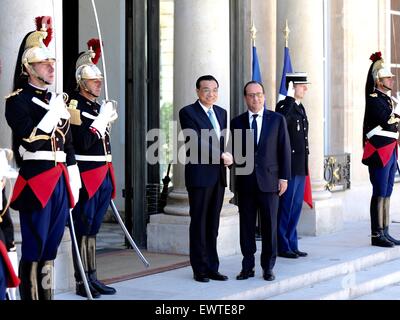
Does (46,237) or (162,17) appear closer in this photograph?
(46,237)

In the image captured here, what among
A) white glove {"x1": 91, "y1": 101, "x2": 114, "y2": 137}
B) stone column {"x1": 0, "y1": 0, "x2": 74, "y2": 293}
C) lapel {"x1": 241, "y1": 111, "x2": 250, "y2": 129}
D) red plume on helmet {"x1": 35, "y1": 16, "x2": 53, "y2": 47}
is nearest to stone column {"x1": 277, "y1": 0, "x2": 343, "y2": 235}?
lapel {"x1": 241, "y1": 111, "x2": 250, "y2": 129}

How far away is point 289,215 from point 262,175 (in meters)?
1.45

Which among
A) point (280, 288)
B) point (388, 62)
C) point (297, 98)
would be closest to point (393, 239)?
point (297, 98)

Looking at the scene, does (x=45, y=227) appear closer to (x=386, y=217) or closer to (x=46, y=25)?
(x=46, y=25)

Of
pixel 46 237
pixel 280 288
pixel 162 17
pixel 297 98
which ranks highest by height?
pixel 162 17

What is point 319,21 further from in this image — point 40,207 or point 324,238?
point 40,207

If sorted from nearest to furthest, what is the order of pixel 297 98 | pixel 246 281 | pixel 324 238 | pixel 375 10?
1. pixel 246 281
2. pixel 297 98
3. pixel 324 238
4. pixel 375 10

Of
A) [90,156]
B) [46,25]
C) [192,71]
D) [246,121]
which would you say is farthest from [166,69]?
[46,25]

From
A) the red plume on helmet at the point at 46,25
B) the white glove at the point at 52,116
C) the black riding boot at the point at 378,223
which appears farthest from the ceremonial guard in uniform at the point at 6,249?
the black riding boot at the point at 378,223

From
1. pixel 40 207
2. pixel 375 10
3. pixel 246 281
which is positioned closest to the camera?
pixel 40 207

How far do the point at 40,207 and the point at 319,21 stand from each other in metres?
5.79

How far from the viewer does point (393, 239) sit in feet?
32.6

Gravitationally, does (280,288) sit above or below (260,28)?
below

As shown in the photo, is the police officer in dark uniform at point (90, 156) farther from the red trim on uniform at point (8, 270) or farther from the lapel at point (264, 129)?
the red trim on uniform at point (8, 270)
